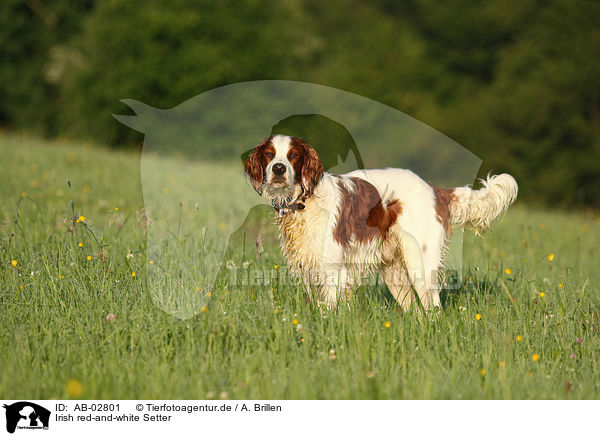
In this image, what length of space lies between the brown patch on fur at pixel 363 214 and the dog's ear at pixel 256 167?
0.68 m

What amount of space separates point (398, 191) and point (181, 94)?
22.1m

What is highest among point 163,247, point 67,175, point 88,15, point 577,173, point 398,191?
point 88,15

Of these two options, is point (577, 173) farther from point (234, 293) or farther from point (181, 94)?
point (234, 293)

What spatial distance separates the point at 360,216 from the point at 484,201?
118 centimetres

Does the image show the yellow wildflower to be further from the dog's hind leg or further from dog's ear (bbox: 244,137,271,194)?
the dog's hind leg

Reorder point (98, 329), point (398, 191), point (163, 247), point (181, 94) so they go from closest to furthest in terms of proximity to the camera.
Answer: point (98, 329) < point (398, 191) < point (163, 247) < point (181, 94)

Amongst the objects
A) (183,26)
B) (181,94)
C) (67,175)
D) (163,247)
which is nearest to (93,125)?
(181,94)

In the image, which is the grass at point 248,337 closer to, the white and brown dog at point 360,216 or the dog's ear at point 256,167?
the white and brown dog at point 360,216

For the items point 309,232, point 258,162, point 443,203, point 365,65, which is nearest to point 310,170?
point 258,162

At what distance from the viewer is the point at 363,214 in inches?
195

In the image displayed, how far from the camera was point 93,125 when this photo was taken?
26.4 meters
